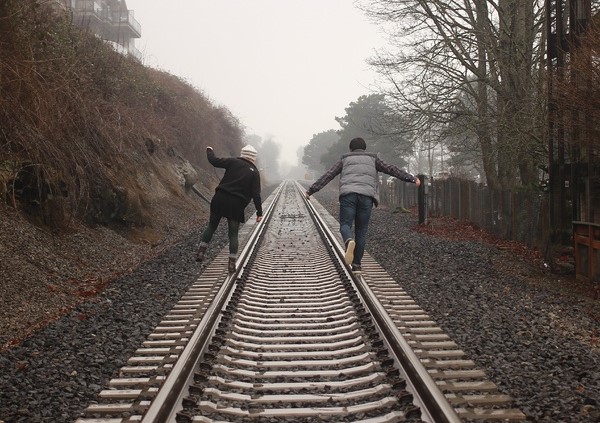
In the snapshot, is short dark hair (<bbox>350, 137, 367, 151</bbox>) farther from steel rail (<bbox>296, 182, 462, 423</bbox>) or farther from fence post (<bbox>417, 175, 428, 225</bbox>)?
fence post (<bbox>417, 175, 428, 225</bbox>)

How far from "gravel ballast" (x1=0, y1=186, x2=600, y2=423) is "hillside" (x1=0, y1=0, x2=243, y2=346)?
0.56 meters

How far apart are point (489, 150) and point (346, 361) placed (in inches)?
511

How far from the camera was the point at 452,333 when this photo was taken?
5457 mm

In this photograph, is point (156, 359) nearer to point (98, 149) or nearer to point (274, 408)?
point (274, 408)

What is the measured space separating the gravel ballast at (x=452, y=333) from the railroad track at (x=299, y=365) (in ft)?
0.77

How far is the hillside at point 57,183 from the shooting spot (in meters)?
7.06

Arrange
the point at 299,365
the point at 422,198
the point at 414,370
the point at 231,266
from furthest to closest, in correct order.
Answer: the point at 422,198, the point at 231,266, the point at 299,365, the point at 414,370

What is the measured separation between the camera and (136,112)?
61.5 ft

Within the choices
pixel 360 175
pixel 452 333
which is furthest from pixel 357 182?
pixel 452 333

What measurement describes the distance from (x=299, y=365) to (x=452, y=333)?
180cm

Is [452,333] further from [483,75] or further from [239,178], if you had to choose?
[483,75]

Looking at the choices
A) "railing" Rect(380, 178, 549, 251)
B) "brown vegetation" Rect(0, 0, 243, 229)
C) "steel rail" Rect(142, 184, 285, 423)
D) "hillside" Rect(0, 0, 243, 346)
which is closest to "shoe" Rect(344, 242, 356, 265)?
"steel rail" Rect(142, 184, 285, 423)

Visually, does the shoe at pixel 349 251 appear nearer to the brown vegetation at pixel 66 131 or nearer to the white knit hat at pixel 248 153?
the white knit hat at pixel 248 153

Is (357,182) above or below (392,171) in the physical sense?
below
